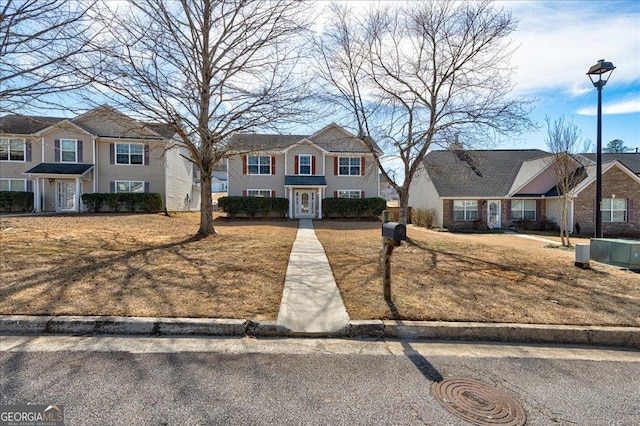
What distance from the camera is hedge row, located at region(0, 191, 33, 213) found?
21.4 meters

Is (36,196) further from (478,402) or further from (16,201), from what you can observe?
(478,402)

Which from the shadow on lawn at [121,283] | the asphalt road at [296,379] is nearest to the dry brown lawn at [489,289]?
the asphalt road at [296,379]

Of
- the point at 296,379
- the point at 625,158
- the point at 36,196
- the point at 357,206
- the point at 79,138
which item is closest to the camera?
the point at 296,379

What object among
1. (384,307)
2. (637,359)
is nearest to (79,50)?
(384,307)

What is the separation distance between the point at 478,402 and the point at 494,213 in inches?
951

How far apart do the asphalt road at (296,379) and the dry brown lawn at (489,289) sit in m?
0.73

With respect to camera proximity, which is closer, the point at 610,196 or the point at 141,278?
the point at 141,278

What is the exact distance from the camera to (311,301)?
518 cm

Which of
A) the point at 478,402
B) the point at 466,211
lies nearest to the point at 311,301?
the point at 478,402

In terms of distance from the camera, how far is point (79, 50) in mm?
6707

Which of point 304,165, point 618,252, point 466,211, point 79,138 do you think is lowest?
point 618,252

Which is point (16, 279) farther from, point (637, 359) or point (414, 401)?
point (637, 359)

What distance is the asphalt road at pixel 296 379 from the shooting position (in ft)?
8.60

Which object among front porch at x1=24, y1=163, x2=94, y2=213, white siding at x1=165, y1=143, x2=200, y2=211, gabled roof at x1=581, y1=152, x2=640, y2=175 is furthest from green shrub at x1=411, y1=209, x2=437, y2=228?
front porch at x1=24, y1=163, x2=94, y2=213
